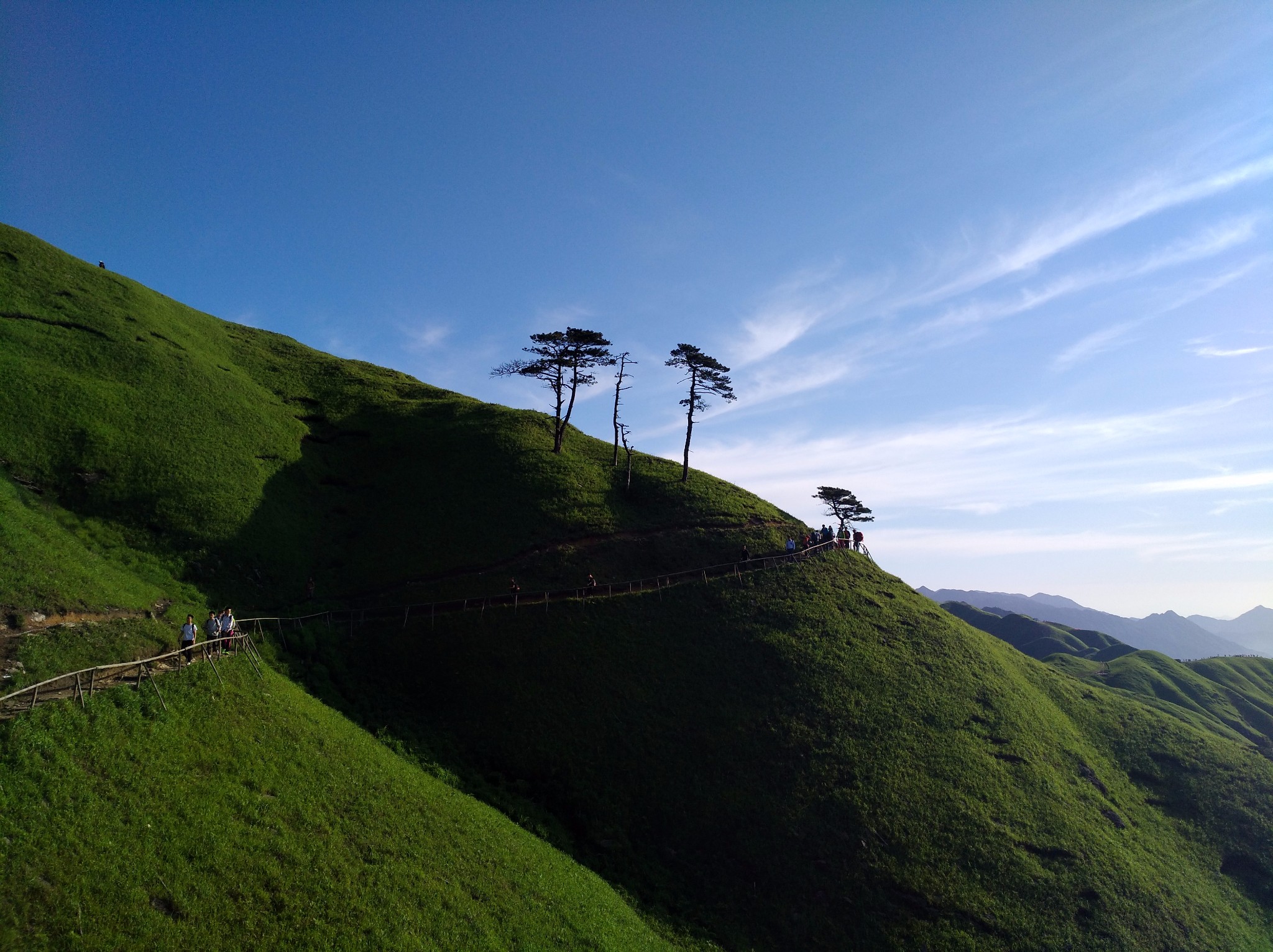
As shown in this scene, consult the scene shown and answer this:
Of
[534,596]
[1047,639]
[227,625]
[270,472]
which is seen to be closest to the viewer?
[227,625]

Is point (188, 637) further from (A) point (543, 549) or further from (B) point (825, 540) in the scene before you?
(B) point (825, 540)

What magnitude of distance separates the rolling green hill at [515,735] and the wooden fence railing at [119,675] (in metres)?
0.87

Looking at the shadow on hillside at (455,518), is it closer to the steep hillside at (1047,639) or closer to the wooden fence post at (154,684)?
the wooden fence post at (154,684)

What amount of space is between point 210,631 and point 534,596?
21623 mm

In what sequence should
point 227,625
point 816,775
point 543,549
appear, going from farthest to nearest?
point 543,549 < point 816,775 < point 227,625

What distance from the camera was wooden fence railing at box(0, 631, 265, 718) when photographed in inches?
778

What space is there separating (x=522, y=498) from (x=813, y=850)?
117 ft

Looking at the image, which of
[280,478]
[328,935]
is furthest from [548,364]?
[328,935]

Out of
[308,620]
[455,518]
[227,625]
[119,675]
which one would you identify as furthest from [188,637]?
[455,518]

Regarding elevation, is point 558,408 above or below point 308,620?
above

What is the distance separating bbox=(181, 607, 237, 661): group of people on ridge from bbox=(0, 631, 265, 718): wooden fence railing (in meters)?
0.14

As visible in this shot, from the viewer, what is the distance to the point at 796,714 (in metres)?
40.4

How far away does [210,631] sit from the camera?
92.7 feet

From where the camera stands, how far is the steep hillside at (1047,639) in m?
159
